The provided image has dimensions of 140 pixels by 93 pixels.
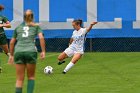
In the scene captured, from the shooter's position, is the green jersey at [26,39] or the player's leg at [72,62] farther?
the player's leg at [72,62]

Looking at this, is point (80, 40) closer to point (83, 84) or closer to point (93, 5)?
point (83, 84)

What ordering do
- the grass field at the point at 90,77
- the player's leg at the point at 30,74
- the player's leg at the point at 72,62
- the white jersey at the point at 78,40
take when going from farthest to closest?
the white jersey at the point at 78,40
the player's leg at the point at 72,62
the grass field at the point at 90,77
the player's leg at the point at 30,74

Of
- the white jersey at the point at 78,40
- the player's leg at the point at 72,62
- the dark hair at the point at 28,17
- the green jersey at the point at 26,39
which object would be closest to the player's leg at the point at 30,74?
the green jersey at the point at 26,39

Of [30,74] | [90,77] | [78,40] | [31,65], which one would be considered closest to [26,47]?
[31,65]

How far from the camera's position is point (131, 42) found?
24875mm

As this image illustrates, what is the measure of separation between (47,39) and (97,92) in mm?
12477

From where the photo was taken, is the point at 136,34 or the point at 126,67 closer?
the point at 126,67

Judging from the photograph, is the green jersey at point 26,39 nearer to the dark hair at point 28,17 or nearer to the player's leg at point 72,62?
the dark hair at point 28,17

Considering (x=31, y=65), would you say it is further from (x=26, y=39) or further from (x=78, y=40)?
(x=78, y=40)

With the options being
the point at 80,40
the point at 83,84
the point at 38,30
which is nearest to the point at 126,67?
the point at 80,40

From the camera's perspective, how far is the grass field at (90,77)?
13.2 m

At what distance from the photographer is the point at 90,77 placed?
15.8 meters

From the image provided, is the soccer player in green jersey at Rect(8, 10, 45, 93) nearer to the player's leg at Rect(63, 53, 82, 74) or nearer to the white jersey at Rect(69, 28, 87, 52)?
the player's leg at Rect(63, 53, 82, 74)

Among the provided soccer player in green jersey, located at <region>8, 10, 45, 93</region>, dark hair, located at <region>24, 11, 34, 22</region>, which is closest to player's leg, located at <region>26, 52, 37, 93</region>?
soccer player in green jersey, located at <region>8, 10, 45, 93</region>
